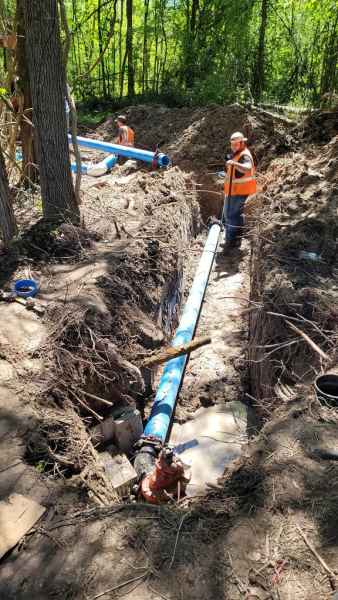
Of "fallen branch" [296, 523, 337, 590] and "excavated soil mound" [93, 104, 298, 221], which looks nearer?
"fallen branch" [296, 523, 337, 590]

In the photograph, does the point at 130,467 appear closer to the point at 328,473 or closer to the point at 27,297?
the point at 328,473

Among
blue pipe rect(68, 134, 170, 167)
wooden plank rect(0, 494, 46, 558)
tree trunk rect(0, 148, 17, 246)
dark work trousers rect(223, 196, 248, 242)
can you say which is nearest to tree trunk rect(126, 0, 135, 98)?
blue pipe rect(68, 134, 170, 167)

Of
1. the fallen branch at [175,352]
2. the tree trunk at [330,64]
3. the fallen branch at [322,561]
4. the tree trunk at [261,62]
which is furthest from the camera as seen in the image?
the tree trunk at [261,62]

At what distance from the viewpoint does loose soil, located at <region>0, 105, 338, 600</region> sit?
7.27ft

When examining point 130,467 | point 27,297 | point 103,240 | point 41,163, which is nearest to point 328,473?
point 130,467

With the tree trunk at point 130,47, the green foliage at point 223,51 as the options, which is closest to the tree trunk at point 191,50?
the green foliage at point 223,51

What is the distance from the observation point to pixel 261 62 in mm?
17125

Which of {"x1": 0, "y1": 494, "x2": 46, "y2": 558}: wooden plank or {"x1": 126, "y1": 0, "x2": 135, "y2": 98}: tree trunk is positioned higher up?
{"x1": 126, "y1": 0, "x2": 135, "y2": 98}: tree trunk

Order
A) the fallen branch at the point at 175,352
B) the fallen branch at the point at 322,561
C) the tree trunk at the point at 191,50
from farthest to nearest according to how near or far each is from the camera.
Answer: the tree trunk at the point at 191,50 → the fallen branch at the point at 175,352 → the fallen branch at the point at 322,561

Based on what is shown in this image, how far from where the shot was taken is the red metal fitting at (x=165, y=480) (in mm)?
3062

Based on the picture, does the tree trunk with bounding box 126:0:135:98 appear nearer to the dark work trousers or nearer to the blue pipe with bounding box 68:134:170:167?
the blue pipe with bounding box 68:134:170:167

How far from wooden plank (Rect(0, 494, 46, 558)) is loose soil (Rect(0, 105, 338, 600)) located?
60 mm

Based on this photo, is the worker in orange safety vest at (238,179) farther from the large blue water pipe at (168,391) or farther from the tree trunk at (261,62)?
the tree trunk at (261,62)

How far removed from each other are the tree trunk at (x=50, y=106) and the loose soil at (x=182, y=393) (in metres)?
0.51
